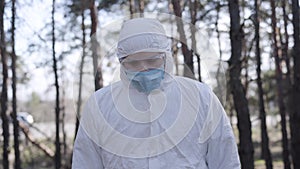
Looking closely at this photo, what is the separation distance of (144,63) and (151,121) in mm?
270

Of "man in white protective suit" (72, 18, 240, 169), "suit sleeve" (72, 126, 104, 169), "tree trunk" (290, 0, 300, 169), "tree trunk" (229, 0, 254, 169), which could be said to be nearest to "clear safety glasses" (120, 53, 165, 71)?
"man in white protective suit" (72, 18, 240, 169)

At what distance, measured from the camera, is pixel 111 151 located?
2473 millimetres

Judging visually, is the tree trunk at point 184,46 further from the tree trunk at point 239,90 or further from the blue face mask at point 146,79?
the tree trunk at point 239,90

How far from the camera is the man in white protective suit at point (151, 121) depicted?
2428mm

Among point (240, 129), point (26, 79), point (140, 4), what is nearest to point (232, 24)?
point (240, 129)

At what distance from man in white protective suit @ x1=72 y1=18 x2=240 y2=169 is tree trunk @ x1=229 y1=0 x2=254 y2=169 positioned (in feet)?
23.1

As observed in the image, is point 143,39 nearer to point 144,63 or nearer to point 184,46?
point 144,63

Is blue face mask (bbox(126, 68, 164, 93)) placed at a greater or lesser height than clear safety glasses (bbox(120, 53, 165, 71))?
lesser

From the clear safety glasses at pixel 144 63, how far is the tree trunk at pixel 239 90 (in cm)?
708

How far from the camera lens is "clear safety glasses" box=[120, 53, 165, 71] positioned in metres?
2.47

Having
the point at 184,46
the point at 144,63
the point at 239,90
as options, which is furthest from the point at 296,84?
the point at 144,63

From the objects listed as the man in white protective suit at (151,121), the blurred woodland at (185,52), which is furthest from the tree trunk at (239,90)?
the man in white protective suit at (151,121)

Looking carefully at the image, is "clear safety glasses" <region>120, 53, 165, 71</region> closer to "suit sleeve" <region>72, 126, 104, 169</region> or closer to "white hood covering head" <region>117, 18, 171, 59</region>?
"white hood covering head" <region>117, 18, 171, 59</region>

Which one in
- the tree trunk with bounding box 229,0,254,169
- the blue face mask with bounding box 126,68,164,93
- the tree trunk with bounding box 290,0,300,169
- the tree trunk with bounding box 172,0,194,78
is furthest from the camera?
the tree trunk with bounding box 290,0,300,169
